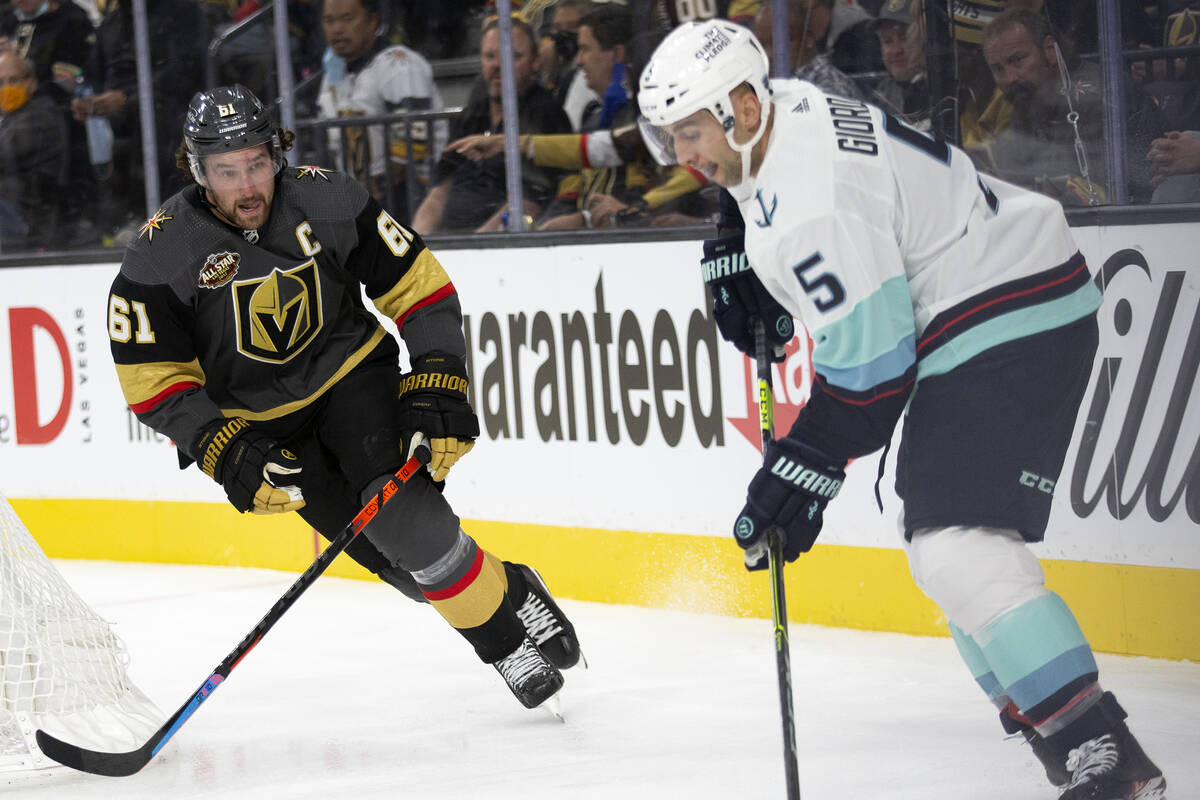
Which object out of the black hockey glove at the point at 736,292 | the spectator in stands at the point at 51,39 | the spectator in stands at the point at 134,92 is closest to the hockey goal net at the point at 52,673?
the black hockey glove at the point at 736,292

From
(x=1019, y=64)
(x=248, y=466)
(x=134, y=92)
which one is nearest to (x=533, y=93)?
(x=1019, y=64)

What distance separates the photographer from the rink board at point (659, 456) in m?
3.22

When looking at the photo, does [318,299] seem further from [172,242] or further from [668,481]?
[668,481]

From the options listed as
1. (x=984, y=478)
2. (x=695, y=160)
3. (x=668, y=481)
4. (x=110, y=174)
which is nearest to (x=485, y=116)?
(x=668, y=481)

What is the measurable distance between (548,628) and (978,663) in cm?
111

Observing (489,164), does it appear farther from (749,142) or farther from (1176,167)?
(749,142)

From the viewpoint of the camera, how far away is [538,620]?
3236 mm

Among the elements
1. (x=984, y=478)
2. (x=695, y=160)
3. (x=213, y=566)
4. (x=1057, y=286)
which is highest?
(x=695, y=160)

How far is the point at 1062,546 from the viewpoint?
340 centimetres

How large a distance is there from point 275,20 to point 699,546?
233 centimetres

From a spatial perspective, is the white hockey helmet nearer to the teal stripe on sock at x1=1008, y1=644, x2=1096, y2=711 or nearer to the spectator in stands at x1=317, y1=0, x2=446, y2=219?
the teal stripe on sock at x1=1008, y1=644, x2=1096, y2=711

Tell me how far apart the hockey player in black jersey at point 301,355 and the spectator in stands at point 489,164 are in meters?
1.47

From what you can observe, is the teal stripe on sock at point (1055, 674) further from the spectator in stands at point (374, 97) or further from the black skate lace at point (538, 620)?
the spectator in stands at point (374, 97)

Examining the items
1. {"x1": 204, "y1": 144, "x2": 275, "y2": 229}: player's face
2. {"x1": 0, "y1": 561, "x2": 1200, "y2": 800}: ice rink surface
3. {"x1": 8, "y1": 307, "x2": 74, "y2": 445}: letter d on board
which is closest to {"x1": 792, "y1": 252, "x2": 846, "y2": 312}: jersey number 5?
{"x1": 0, "y1": 561, "x2": 1200, "y2": 800}: ice rink surface
